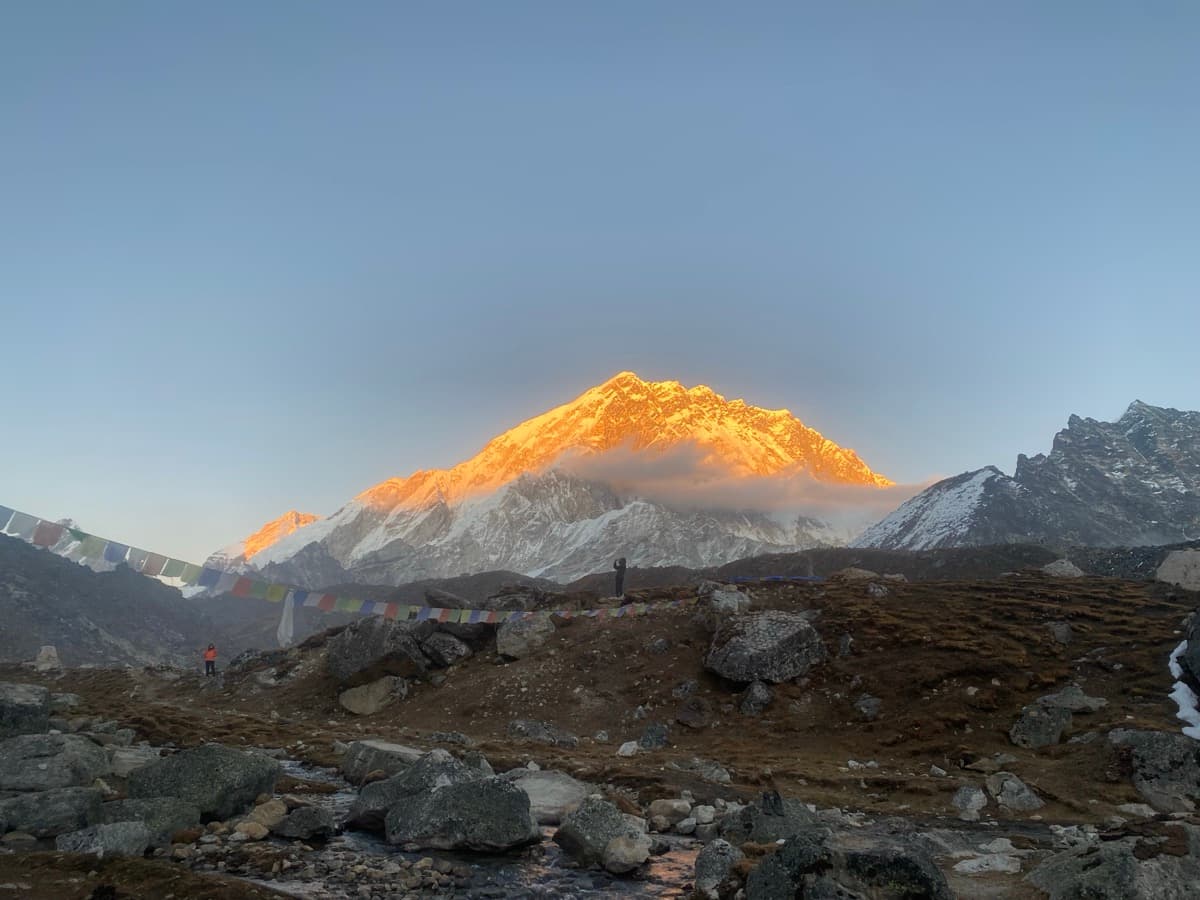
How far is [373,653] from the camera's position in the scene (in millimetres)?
40438

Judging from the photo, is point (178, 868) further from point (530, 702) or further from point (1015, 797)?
point (530, 702)

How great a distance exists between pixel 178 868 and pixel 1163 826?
16.4m

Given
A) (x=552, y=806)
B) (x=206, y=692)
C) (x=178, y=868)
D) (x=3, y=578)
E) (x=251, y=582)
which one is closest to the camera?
(x=178, y=868)

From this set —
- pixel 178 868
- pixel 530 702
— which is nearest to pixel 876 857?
pixel 178 868

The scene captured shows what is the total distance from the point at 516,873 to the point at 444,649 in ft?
Result: 96.5

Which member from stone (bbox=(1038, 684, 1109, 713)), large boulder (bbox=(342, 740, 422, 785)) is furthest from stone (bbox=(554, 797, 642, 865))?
stone (bbox=(1038, 684, 1109, 713))

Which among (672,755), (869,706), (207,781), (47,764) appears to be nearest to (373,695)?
(672,755)

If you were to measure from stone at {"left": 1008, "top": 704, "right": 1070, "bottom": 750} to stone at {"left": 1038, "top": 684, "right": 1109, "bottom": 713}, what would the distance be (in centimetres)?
53

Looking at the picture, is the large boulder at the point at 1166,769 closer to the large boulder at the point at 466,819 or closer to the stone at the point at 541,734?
the large boulder at the point at 466,819

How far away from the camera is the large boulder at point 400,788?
50.4ft

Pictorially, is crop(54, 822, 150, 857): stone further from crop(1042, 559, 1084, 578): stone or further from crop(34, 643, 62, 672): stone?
crop(1042, 559, 1084, 578): stone

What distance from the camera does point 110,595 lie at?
177875 mm

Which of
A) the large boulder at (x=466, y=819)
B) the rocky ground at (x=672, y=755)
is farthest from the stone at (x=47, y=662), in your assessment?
the large boulder at (x=466, y=819)

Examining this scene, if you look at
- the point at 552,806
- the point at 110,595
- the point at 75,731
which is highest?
the point at 552,806
